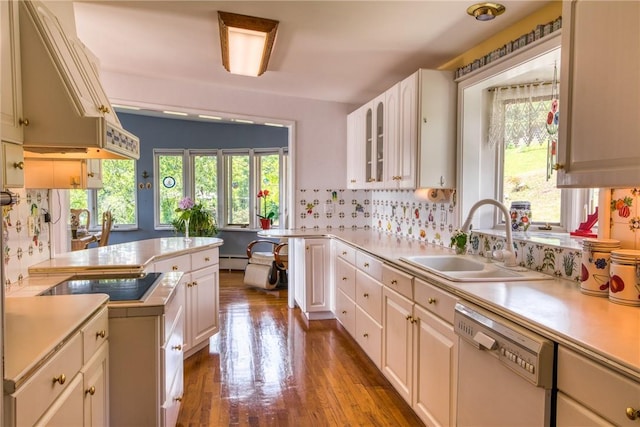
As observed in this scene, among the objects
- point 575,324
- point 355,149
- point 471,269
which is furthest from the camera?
point 355,149

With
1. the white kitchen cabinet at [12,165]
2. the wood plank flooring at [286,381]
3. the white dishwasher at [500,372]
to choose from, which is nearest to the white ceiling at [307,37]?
the white kitchen cabinet at [12,165]

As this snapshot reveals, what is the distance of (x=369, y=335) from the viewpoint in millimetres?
2938

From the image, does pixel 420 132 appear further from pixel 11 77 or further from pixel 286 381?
pixel 11 77

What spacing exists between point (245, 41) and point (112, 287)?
1755 millimetres

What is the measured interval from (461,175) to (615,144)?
1462 mm

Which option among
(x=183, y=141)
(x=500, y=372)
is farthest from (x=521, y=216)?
(x=183, y=141)

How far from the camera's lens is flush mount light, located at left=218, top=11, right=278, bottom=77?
7.92 feet

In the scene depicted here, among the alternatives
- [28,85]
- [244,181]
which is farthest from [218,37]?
[244,181]

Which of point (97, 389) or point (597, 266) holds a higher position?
point (597, 266)

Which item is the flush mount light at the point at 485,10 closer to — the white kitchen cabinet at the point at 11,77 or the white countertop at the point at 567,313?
the white countertop at the point at 567,313

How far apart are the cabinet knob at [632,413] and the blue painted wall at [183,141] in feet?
19.9

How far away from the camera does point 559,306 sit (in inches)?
56.1

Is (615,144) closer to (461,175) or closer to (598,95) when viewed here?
(598,95)

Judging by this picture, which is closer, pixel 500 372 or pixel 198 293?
pixel 500 372
